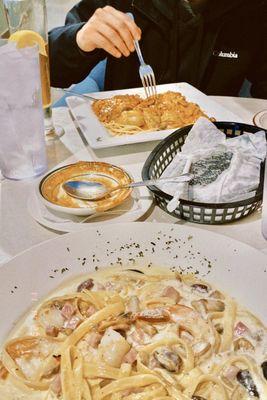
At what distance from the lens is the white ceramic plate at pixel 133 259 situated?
0.91 metres

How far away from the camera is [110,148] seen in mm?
1524

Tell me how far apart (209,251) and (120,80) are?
5.33 feet

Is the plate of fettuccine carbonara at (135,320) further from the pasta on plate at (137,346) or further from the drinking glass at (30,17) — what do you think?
the drinking glass at (30,17)

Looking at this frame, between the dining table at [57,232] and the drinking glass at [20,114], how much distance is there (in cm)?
5

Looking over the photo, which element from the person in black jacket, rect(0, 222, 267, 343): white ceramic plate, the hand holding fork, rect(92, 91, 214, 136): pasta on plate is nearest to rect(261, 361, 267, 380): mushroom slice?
rect(0, 222, 267, 343): white ceramic plate

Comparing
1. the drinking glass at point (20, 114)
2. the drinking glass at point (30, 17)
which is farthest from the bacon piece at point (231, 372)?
the drinking glass at point (30, 17)

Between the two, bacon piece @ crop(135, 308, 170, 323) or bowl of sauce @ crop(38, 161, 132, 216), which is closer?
bacon piece @ crop(135, 308, 170, 323)

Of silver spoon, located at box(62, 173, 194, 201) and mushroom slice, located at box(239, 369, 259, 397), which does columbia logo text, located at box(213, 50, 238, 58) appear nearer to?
silver spoon, located at box(62, 173, 194, 201)

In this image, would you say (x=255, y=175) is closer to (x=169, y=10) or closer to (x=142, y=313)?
Answer: (x=142, y=313)

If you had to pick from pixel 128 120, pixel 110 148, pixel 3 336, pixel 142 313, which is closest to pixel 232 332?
pixel 142 313

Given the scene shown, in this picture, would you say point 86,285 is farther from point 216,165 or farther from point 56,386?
point 216,165

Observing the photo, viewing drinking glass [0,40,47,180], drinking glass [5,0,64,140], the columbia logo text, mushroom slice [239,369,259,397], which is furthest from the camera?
the columbia logo text

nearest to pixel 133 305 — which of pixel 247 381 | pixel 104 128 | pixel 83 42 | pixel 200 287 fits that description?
pixel 200 287

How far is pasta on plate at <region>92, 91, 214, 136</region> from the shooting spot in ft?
5.25
